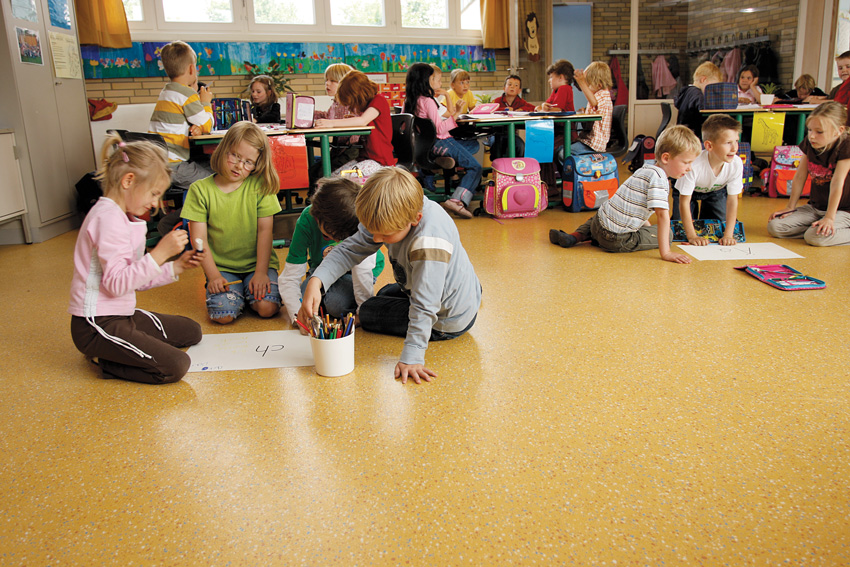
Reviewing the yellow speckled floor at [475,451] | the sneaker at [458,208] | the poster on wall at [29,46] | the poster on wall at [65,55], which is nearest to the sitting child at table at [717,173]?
the yellow speckled floor at [475,451]

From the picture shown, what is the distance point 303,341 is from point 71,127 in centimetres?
358

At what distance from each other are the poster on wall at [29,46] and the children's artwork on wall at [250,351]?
3.03 metres

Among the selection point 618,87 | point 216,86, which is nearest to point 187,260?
point 216,86

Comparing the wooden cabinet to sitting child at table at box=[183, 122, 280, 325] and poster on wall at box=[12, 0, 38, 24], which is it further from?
sitting child at table at box=[183, 122, 280, 325]

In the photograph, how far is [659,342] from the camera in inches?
80.8

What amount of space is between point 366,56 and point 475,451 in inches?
246

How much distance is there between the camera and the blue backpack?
14.9 feet

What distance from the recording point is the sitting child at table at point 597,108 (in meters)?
4.77

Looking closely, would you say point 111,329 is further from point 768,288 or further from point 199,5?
point 199,5

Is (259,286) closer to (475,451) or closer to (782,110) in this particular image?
(475,451)

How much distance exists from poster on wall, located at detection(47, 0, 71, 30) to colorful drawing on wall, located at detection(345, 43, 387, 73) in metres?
2.89

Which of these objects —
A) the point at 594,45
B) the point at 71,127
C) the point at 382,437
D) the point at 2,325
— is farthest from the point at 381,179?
the point at 594,45

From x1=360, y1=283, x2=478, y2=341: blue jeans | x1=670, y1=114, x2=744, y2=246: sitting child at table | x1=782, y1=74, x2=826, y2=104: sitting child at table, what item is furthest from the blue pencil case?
x1=782, y1=74, x2=826, y2=104: sitting child at table

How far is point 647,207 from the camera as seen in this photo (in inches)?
125
